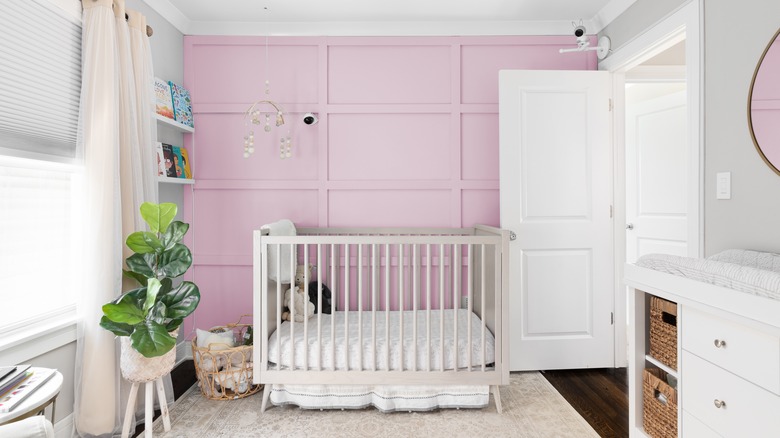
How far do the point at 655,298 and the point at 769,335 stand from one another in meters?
0.49

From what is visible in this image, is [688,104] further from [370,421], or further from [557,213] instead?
[370,421]

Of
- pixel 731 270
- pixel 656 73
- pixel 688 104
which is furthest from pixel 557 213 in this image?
pixel 731 270

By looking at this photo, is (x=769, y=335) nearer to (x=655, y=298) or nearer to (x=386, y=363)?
(x=655, y=298)

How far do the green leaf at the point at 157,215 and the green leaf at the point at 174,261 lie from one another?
4.1 inches

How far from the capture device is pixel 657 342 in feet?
4.80

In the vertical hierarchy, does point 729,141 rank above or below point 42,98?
below

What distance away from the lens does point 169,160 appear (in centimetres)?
251

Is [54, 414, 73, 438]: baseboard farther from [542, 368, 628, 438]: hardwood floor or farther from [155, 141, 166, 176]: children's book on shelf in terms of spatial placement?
[542, 368, 628, 438]: hardwood floor

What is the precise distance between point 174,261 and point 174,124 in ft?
3.44

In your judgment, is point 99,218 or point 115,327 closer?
point 115,327

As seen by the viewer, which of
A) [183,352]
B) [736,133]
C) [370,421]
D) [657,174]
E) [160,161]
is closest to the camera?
[736,133]

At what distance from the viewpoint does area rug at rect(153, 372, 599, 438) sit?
191cm

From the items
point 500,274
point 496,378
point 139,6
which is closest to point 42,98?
point 139,6

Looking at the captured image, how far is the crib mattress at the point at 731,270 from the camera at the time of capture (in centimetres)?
103
